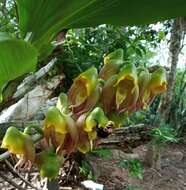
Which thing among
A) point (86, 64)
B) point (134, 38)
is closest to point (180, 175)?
point (134, 38)

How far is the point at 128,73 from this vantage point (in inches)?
15.6

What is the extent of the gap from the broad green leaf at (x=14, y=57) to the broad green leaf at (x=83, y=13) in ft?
0.14

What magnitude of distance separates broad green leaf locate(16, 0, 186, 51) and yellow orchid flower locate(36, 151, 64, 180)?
12 centimetres

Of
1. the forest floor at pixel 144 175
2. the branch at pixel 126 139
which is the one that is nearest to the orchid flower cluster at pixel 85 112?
the branch at pixel 126 139

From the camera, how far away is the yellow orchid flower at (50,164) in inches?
14.9

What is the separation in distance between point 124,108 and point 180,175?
338 cm

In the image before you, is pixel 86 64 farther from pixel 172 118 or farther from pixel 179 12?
pixel 172 118

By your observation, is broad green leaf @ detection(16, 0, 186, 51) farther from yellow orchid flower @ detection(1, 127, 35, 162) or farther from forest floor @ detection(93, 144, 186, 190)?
forest floor @ detection(93, 144, 186, 190)

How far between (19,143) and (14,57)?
90 mm

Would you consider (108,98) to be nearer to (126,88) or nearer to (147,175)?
(126,88)

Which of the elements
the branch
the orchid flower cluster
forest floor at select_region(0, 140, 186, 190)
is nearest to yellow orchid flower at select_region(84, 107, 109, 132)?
the orchid flower cluster

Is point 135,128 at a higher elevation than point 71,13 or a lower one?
lower

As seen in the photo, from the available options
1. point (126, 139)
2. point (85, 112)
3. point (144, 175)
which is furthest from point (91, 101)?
point (144, 175)

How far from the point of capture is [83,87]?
411 millimetres
